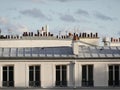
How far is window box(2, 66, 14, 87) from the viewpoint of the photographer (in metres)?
47.9

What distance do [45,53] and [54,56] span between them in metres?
1.14

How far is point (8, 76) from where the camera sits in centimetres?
4803

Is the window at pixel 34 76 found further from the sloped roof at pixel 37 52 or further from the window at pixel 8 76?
the window at pixel 8 76

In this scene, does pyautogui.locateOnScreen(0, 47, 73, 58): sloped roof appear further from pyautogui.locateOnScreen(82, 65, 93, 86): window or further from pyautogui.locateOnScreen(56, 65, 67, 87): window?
pyautogui.locateOnScreen(82, 65, 93, 86): window

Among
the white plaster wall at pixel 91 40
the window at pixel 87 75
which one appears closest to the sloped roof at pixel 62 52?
the window at pixel 87 75

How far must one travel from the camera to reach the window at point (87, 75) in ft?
158

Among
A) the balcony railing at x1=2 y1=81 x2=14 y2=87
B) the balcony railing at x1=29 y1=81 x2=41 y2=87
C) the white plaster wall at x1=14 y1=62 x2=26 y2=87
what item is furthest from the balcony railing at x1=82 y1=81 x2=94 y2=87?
the balcony railing at x1=2 y1=81 x2=14 y2=87

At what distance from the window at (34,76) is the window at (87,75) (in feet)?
12.7

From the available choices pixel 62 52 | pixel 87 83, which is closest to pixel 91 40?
pixel 62 52

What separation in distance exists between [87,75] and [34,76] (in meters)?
4.57

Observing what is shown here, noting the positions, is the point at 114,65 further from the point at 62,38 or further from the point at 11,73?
the point at 62,38

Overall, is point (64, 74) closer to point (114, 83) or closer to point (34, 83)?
point (34, 83)

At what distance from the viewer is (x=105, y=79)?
158 ft

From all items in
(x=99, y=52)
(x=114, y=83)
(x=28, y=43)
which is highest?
(x=28, y=43)
